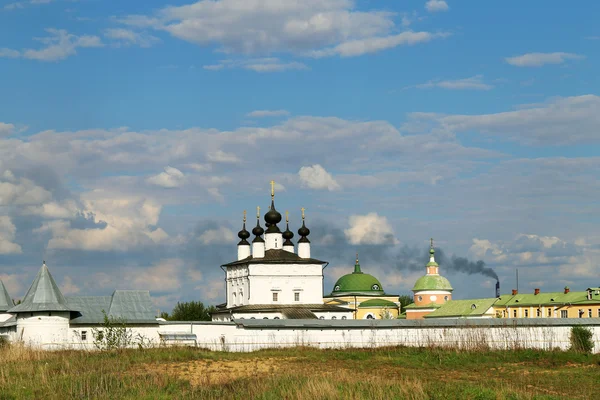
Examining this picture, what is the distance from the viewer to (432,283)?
7375 centimetres

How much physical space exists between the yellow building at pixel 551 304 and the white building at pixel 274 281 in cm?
1592

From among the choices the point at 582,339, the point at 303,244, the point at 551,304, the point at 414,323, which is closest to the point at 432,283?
the point at 551,304

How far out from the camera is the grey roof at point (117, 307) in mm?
35969

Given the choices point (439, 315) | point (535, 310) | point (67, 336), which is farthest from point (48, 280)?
point (535, 310)

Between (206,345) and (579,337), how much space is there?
1384cm

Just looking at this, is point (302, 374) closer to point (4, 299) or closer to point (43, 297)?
point (43, 297)

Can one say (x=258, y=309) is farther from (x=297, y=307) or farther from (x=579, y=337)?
(x=579, y=337)

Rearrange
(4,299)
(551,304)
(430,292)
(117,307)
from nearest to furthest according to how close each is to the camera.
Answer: (117,307), (4,299), (551,304), (430,292)

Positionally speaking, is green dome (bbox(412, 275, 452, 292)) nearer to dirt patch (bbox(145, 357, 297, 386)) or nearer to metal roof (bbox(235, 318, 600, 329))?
metal roof (bbox(235, 318, 600, 329))

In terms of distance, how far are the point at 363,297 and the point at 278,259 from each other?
80.9 ft

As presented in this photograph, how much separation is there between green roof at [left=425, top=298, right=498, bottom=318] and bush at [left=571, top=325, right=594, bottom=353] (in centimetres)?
2996

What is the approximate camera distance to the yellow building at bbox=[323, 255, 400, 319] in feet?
249

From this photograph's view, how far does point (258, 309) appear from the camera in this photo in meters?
53.5

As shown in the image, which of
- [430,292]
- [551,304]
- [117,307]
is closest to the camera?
[117,307]
